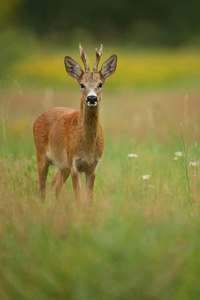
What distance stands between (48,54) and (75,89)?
1016cm

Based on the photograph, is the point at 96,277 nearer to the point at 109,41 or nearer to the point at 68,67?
the point at 68,67

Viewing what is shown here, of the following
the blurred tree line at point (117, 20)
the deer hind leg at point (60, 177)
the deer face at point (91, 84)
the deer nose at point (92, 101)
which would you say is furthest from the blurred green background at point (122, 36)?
the deer nose at point (92, 101)

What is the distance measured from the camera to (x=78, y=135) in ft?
21.1

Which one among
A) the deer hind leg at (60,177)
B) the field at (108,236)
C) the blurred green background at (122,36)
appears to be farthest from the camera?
the blurred green background at (122,36)

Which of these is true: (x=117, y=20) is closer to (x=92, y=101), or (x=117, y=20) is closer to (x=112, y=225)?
(x=92, y=101)

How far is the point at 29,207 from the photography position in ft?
17.3

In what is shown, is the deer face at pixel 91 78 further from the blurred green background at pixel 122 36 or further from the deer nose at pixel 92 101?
the blurred green background at pixel 122 36

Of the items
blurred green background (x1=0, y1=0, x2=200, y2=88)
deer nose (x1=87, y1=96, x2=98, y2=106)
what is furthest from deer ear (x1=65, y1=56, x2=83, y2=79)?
blurred green background (x1=0, y1=0, x2=200, y2=88)

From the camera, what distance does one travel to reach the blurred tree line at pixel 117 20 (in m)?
37.4

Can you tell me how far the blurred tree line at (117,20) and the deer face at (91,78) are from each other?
29400 mm

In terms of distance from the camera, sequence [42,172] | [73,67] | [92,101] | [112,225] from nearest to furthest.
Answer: [112,225]
[92,101]
[73,67]
[42,172]

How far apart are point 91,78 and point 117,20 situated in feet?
114

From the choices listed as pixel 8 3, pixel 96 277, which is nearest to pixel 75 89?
pixel 8 3

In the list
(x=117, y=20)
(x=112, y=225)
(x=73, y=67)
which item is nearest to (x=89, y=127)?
(x=73, y=67)
